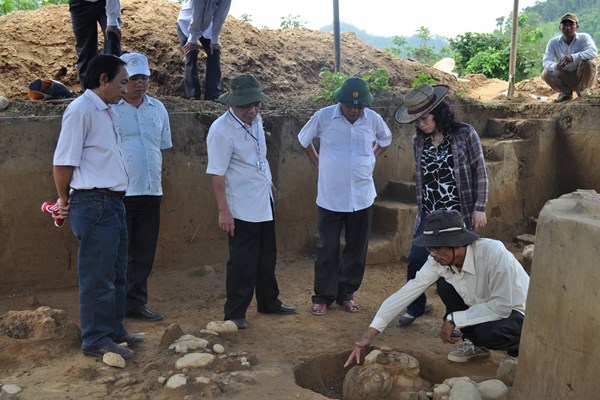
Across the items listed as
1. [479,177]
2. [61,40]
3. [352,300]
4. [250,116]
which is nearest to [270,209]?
[250,116]

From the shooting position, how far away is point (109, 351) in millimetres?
3781

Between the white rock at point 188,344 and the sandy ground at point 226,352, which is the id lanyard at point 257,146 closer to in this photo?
the sandy ground at point 226,352

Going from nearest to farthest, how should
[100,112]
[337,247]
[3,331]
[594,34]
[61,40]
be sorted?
[100,112]
[3,331]
[337,247]
[61,40]
[594,34]

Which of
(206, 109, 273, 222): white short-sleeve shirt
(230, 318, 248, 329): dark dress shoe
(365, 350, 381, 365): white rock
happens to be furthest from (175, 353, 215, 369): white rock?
(206, 109, 273, 222): white short-sleeve shirt

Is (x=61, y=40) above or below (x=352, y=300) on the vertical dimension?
above

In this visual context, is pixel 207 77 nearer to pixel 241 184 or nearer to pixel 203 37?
pixel 203 37

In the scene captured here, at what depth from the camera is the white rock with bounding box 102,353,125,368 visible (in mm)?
3682

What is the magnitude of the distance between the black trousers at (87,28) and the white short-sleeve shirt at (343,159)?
2169 millimetres

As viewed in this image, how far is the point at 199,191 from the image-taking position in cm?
597

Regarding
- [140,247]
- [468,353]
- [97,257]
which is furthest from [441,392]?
[140,247]

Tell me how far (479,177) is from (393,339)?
1242mm

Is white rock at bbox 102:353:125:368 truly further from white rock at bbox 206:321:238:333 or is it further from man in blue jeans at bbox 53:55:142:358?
white rock at bbox 206:321:238:333

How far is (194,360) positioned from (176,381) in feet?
0.83

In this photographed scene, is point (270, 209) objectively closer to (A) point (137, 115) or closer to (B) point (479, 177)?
(A) point (137, 115)
